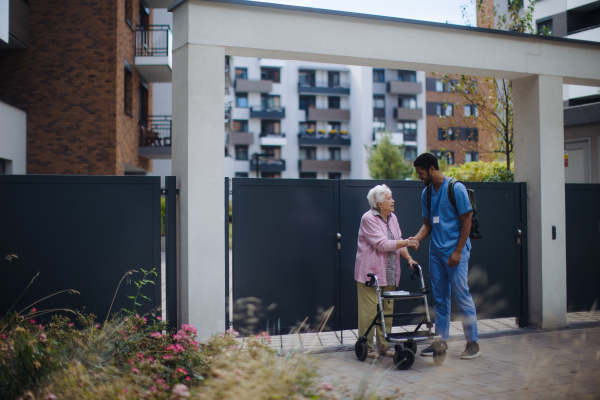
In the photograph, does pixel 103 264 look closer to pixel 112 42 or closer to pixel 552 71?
pixel 552 71

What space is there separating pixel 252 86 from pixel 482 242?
54.4 metres

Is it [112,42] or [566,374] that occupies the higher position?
[112,42]

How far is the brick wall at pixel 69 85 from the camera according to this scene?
15672 millimetres

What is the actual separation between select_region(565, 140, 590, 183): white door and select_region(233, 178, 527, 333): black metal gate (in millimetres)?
5861

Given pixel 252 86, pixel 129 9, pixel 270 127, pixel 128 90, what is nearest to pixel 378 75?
pixel 270 127

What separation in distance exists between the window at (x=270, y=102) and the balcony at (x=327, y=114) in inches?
148

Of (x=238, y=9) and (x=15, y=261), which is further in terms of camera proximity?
(x=238, y=9)

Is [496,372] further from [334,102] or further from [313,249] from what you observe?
[334,102]

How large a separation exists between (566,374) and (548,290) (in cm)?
260

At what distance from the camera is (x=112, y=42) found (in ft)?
52.9

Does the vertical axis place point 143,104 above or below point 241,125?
below

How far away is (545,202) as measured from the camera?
24.9ft

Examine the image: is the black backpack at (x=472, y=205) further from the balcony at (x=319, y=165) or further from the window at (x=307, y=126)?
the window at (x=307, y=126)

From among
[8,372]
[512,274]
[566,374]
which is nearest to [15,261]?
[8,372]
